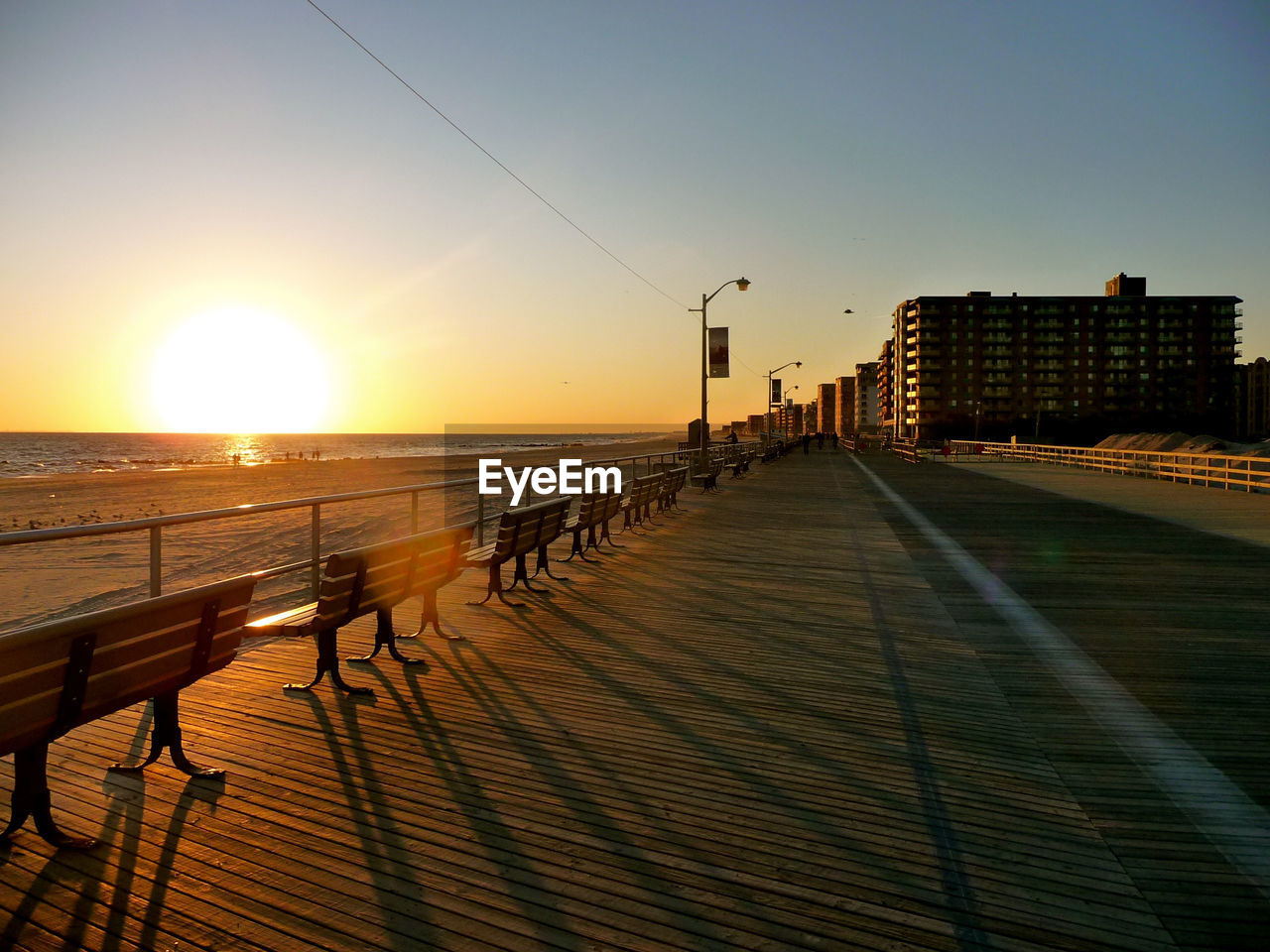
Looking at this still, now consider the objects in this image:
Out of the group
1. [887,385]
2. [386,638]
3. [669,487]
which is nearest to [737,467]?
[669,487]

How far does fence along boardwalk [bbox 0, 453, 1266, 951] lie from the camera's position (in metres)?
2.82

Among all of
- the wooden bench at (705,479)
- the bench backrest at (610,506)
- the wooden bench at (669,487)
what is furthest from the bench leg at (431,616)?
the wooden bench at (705,479)

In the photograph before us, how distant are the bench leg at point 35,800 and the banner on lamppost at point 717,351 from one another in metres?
22.7

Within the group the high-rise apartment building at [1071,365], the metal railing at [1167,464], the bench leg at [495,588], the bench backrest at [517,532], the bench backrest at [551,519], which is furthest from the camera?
the high-rise apartment building at [1071,365]

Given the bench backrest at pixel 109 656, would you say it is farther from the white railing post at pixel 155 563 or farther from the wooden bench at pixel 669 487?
the wooden bench at pixel 669 487

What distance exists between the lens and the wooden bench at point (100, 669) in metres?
3.01

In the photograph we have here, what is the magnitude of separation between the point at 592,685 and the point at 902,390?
139965mm

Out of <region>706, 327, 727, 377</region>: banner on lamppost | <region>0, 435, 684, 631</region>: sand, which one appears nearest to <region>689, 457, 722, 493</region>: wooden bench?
<region>706, 327, 727, 377</region>: banner on lamppost

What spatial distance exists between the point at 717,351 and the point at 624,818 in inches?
887

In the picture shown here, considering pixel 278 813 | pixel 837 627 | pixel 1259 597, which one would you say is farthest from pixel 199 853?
pixel 1259 597

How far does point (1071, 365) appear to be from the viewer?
128750mm

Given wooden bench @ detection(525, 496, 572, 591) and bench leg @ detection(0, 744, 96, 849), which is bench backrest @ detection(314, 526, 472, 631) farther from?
wooden bench @ detection(525, 496, 572, 591)

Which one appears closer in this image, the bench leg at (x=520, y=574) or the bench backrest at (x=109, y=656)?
the bench backrest at (x=109, y=656)

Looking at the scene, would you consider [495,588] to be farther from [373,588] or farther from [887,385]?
[887,385]
